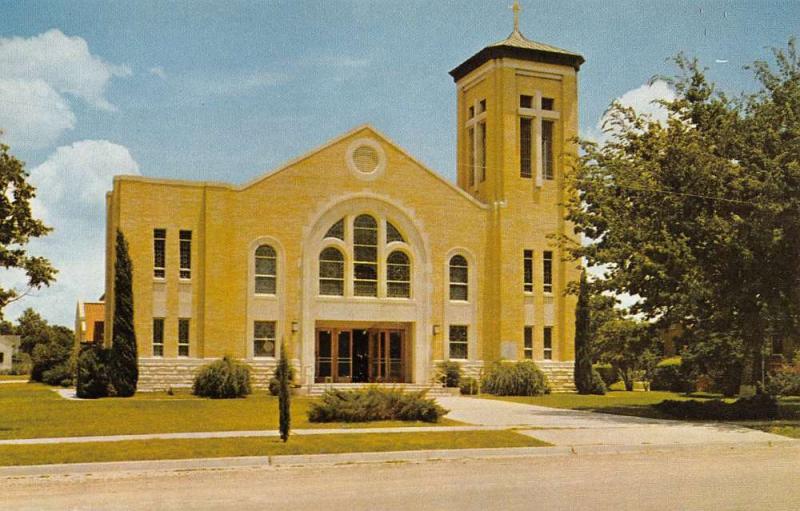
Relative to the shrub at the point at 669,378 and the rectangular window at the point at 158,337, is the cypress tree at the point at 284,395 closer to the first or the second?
the rectangular window at the point at 158,337

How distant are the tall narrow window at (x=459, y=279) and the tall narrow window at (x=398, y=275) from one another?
2071 mm

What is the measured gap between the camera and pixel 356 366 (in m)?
42.0

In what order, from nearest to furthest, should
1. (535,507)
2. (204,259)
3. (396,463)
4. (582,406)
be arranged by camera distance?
(535,507) < (396,463) < (582,406) < (204,259)

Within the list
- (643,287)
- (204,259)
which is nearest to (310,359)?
(204,259)

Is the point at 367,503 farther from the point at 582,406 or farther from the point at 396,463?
the point at 582,406

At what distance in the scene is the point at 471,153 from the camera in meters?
47.2

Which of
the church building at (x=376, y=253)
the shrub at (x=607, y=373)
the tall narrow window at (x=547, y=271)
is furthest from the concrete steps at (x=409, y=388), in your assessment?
the shrub at (x=607, y=373)

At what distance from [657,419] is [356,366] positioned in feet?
60.9

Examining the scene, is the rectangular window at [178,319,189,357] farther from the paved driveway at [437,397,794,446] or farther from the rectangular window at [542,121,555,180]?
the rectangular window at [542,121,555,180]

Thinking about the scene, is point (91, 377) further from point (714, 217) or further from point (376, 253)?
point (714, 217)

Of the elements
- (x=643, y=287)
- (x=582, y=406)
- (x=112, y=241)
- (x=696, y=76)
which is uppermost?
(x=696, y=76)

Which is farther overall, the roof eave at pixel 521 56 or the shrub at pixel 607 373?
the shrub at pixel 607 373

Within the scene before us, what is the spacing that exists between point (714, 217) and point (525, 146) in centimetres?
2050

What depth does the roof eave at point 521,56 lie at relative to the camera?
146 feet
